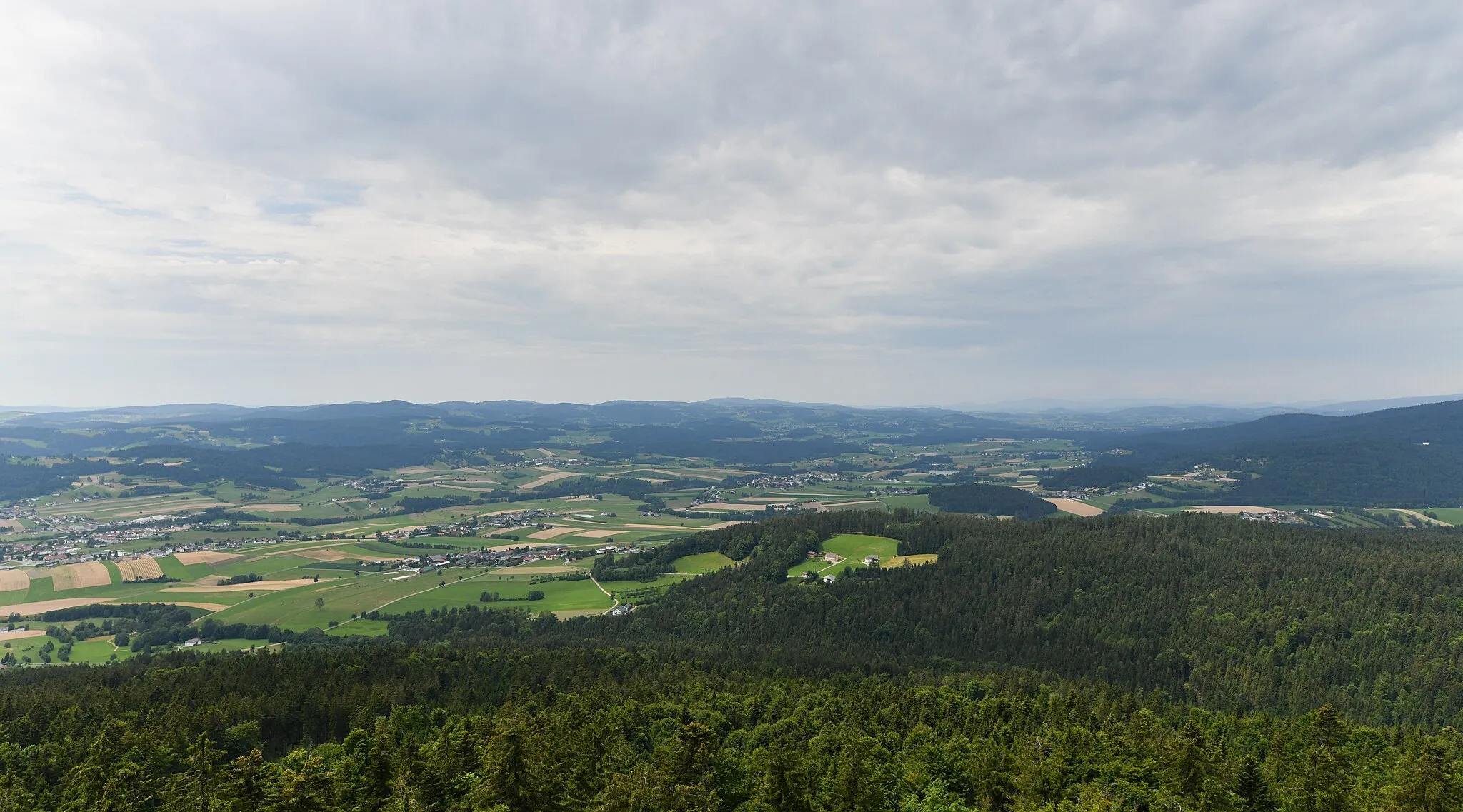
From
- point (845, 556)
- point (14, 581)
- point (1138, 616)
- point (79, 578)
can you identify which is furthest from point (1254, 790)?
point (14, 581)

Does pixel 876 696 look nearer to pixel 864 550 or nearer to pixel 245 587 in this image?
pixel 864 550

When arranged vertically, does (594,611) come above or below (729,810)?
below

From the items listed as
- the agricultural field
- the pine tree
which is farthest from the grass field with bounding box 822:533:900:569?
the pine tree

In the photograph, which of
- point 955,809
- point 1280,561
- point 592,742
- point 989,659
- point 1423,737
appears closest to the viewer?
point 955,809

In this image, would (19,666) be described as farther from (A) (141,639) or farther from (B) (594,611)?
(B) (594,611)

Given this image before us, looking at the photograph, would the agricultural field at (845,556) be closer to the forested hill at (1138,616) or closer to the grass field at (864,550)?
the grass field at (864,550)

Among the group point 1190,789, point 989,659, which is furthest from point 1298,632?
point 1190,789

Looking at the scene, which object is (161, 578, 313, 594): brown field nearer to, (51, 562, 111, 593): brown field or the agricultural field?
(51, 562, 111, 593): brown field
